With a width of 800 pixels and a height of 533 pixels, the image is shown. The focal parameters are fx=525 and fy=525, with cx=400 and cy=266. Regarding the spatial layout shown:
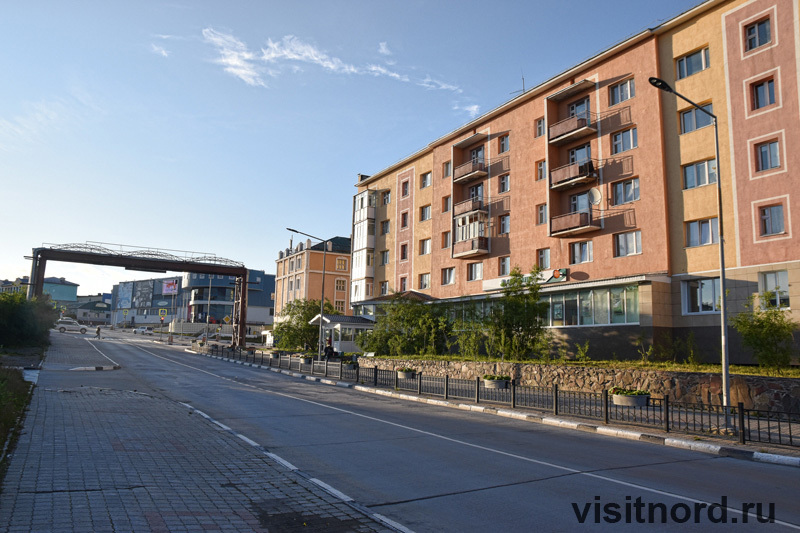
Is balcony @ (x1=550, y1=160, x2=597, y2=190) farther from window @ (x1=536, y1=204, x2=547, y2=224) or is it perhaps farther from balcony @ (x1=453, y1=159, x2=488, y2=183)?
balcony @ (x1=453, y1=159, x2=488, y2=183)

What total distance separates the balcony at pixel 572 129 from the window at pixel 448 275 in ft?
45.4

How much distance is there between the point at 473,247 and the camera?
39.8 m

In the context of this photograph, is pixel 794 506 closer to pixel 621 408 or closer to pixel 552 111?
pixel 621 408

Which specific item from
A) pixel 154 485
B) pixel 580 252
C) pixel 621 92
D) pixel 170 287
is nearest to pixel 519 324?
pixel 580 252

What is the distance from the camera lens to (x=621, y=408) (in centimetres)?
1652

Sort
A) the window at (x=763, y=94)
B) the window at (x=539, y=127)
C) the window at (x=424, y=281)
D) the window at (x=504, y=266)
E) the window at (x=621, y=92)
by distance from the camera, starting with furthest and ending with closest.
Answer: the window at (x=424, y=281) < the window at (x=504, y=266) < the window at (x=539, y=127) < the window at (x=621, y=92) < the window at (x=763, y=94)

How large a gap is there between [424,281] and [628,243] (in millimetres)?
20283

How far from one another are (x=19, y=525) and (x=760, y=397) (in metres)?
18.9

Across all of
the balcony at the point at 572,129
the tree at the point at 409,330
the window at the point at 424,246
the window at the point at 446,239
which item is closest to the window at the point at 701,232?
the balcony at the point at 572,129

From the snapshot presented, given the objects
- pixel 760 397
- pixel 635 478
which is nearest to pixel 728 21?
pixel 760 397

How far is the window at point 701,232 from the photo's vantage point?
27.0 metres

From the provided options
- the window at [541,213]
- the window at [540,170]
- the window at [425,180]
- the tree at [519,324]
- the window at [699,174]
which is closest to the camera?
the window at [699,174]

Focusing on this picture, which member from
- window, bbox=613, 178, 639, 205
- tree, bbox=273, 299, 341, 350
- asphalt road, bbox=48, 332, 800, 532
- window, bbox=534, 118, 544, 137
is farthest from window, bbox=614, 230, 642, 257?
tree, bbox=273, 299, 341, 350

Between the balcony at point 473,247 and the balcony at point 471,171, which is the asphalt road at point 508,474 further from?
Result: the balcony at point 471,171
